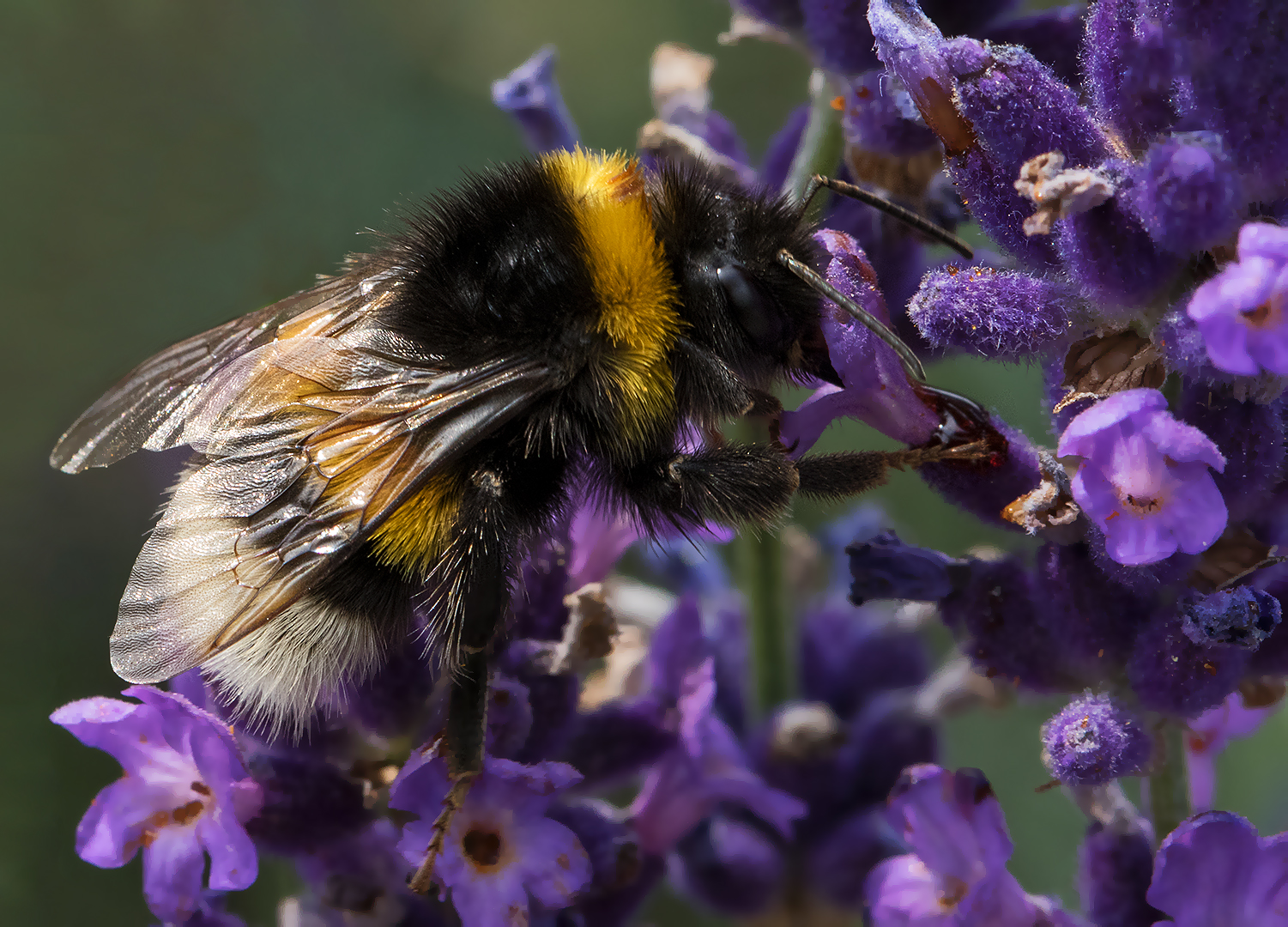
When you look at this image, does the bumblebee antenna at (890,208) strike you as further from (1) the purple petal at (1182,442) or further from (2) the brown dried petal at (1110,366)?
(1) the purple petal at (1182,442)

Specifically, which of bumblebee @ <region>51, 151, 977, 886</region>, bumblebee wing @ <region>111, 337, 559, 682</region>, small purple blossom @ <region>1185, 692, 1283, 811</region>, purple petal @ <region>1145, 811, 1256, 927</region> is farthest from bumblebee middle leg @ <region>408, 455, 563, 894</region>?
small purple blossom @ <region>1185, 692, 1283, 811</region>

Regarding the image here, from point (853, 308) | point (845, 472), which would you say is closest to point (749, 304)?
point (853, 308)

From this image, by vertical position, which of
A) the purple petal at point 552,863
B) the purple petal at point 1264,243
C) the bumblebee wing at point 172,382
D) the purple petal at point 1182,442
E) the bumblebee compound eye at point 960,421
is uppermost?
the bumblebee wing at point 172,382

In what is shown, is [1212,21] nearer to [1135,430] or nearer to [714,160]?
[1135,430]

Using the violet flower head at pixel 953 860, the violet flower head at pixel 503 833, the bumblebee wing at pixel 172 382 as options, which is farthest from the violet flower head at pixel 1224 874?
the bumblebee wing at pixel 172 382

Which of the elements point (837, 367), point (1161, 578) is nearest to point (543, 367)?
point (837, 367)

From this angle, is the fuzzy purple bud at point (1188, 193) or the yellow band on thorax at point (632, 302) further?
the yellow band on thorax at point (632, 302)
